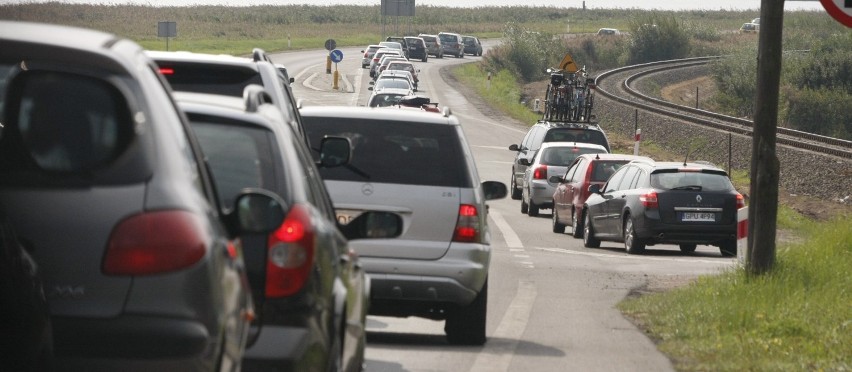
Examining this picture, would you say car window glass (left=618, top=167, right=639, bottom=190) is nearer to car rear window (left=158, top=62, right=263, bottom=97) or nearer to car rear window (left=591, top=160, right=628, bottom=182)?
car rear window (left=591, top=160, right=628, bottom=182)

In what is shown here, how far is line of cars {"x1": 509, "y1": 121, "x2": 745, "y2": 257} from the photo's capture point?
71.3 ft

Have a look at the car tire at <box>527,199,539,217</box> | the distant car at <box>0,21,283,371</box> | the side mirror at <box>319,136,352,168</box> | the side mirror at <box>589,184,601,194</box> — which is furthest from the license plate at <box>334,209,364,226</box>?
the car tire at <box>527,199,539,217</box>

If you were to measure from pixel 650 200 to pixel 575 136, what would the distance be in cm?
1035

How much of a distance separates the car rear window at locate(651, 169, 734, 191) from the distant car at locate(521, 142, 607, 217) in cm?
661

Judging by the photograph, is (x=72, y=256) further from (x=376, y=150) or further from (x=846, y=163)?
(x=846, y=163)

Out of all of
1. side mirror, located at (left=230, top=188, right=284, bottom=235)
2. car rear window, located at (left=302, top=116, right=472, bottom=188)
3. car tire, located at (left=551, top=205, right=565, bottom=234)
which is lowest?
car tire, located at (left=551, top=205, right=565, bottom=234)

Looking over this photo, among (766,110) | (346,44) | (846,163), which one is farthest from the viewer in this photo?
(346,44)

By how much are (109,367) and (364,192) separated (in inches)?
258

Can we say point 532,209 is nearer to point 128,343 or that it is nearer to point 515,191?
point 515,191

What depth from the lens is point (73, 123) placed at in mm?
4629

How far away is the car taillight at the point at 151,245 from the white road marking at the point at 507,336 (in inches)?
229

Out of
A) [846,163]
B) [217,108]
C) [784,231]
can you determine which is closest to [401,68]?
[846,163]

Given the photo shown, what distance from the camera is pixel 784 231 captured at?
28344 millimetres

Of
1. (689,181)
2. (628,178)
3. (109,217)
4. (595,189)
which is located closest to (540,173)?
(595,189)
